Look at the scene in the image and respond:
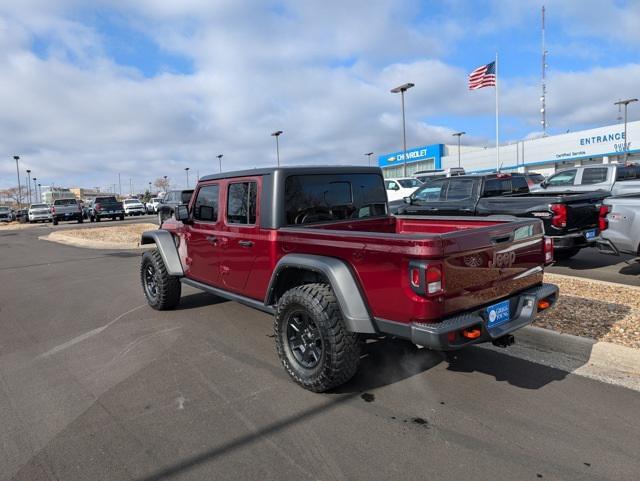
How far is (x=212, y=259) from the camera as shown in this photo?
17.0 feet

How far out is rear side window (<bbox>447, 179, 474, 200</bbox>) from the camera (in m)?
10.1

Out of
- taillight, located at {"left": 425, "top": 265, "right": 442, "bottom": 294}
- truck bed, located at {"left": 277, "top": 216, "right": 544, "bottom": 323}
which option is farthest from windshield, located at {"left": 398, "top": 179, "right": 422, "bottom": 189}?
taillight, located at {"left": 425, "top": 265, "right": 442, "bottom": 294}

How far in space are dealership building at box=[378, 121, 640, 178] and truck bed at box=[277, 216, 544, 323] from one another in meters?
31.6

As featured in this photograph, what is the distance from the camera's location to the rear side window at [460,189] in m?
10.1

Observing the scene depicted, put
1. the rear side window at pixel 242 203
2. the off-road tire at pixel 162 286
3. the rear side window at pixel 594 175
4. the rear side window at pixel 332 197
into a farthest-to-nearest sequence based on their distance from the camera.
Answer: the rear side window at pixel 594 175 < the off-road tire at pixel 162 286 < the rear side window at pixel 242 203 < the rear side window at pixel 332 197

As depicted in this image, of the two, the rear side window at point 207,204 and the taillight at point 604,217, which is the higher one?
the rear side window at point 207,204

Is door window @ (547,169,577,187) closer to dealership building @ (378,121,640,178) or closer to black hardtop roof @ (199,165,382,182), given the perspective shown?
black hardtop roof @ (199,165,382,182)

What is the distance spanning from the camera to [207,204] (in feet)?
17.5

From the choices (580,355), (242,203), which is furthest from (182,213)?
(580,355)

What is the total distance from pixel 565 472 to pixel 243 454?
1.90m

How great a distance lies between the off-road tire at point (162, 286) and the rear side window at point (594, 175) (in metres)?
11.2

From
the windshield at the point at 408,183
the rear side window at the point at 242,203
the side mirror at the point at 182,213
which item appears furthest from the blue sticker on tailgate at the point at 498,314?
the windshield at the point at 408,183

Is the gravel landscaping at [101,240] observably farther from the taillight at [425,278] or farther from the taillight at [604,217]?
the taillight at [425,278]

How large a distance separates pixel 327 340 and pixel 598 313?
11.6ft
